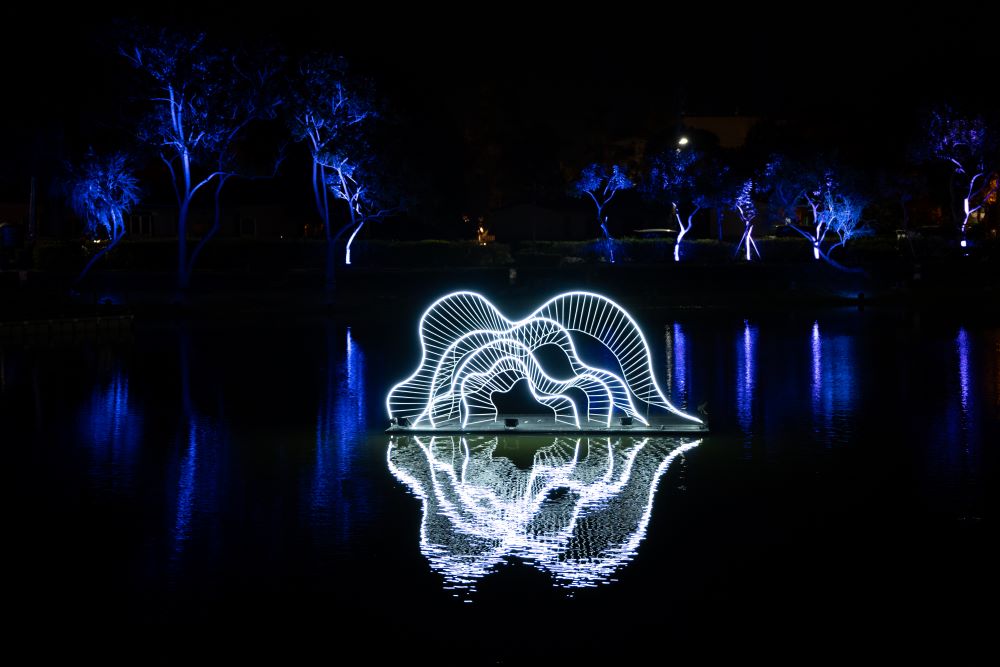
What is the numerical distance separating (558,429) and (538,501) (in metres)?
4.05

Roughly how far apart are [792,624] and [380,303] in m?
32.7

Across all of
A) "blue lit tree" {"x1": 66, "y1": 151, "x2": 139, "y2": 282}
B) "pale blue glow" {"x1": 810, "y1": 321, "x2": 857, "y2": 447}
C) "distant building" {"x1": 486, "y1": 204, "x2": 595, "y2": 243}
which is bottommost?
"pale blue glow" {"x1": 810, "y1": 321, "x2": 857, "y2": 447}

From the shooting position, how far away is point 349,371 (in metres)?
21.4

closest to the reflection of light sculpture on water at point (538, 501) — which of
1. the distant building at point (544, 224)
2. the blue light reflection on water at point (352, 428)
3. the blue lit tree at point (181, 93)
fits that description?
the blue light reflection on water at point (352, 428)

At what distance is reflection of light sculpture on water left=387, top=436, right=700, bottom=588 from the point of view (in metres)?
8.95

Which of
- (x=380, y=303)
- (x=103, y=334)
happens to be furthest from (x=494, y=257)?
(x=103, y=334)

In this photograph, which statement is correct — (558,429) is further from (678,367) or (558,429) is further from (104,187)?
(104,187)

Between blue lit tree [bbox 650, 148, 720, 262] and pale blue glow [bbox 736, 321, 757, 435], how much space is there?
99.8 ft

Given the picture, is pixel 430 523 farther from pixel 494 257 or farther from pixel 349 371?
pixel 494 257

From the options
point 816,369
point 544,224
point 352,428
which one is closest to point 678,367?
point 816,369

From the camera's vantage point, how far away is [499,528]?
993 cm

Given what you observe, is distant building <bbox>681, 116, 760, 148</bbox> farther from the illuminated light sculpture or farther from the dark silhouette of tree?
the illuminated light sculpture

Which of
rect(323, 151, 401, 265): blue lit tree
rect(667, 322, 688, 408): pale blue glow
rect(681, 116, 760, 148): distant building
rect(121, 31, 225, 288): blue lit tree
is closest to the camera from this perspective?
rect(667, 322, 688, 408): pale blue glow

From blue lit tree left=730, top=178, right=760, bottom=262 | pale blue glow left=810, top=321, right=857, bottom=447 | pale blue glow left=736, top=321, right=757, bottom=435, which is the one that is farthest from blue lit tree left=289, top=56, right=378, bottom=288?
pale blue glow left=810, top=321, right=857, bottom=447
